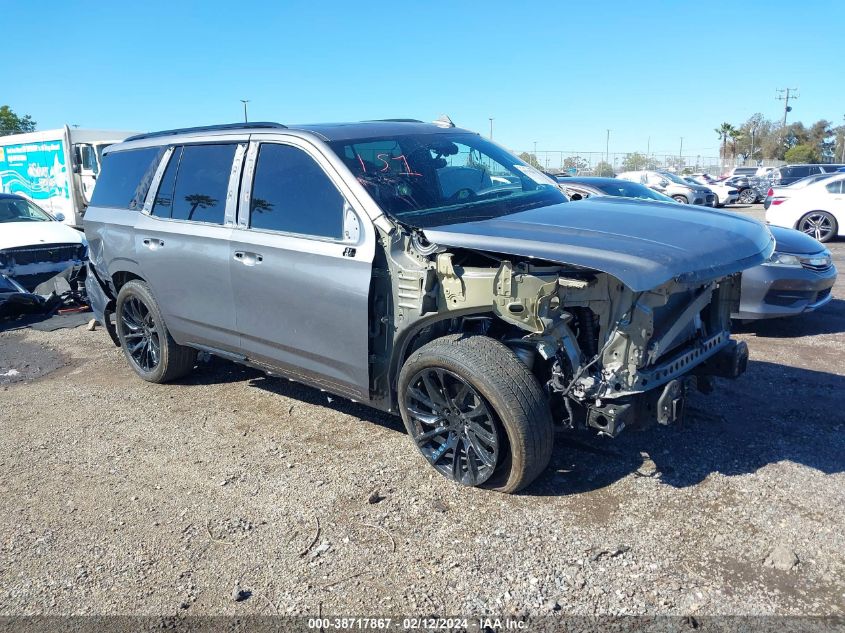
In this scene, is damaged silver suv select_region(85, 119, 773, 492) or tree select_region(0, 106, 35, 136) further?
tree select_region(0, 106, 35, 136)

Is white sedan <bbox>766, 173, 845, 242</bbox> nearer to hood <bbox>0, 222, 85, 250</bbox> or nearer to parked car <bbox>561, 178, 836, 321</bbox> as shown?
parked car <bbox>561, 178, 836, 321</bbox>

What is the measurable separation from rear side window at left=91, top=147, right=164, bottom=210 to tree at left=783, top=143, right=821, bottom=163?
2716 inches

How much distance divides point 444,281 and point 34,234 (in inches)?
317

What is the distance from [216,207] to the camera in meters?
4.73

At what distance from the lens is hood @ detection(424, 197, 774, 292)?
305 cm

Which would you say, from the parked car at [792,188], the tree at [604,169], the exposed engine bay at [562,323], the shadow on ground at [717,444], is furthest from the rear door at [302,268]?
the tree at [604,169]

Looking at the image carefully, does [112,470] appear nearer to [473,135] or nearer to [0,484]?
[0,484]

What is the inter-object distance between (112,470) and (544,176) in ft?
11.7

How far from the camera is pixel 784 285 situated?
637cm

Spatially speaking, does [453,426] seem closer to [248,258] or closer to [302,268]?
[302,268]

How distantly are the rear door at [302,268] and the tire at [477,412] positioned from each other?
0.42 metres

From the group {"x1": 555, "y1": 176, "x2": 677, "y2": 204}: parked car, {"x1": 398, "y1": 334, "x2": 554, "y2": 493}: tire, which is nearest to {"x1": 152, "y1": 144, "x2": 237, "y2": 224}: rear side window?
{"x1": 398, "y1": 334, "x2": 554, "y2": 493}: tire

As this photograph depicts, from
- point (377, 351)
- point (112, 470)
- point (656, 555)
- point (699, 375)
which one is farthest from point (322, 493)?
point (699, 375)

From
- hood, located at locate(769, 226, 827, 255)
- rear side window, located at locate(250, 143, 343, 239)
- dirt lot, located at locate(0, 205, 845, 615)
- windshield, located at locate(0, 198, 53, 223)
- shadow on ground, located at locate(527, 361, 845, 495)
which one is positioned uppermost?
rear side window, located at locate(250, 143, 343, 239)
